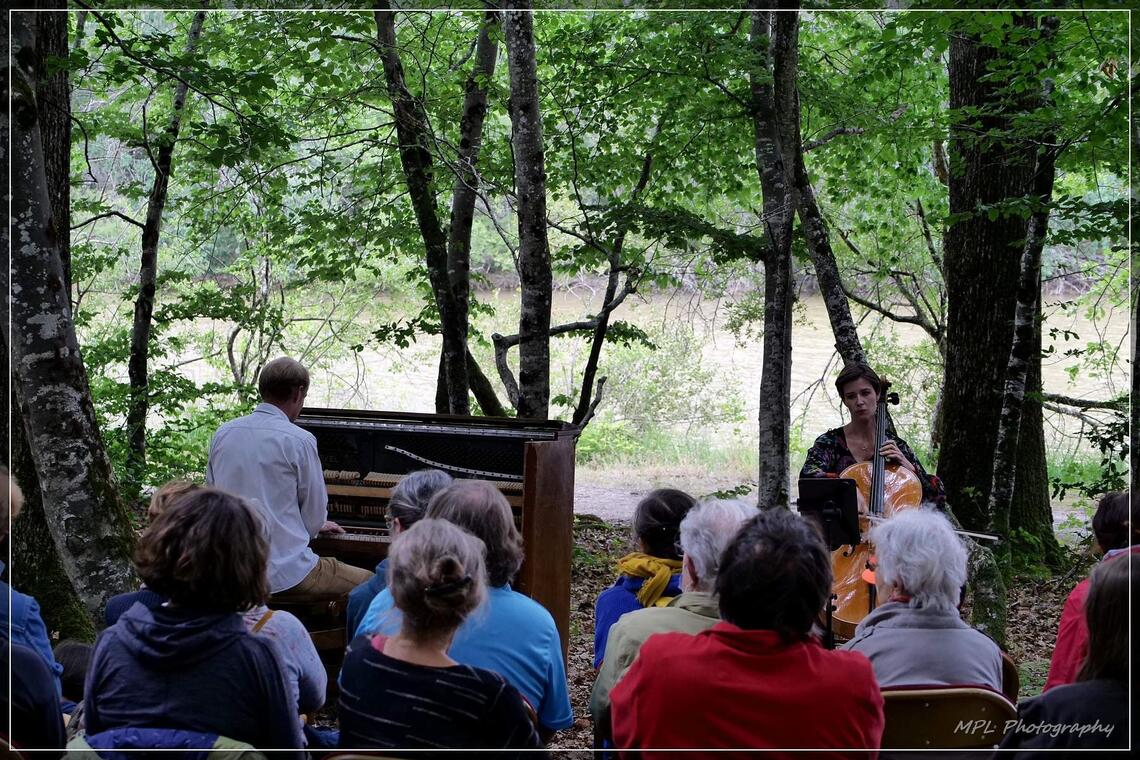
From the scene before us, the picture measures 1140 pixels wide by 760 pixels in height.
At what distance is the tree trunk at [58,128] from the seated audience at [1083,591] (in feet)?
15.9

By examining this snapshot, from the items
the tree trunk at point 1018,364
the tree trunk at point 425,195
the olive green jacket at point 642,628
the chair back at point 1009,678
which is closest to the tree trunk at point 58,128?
the tree trunk at point 425,195

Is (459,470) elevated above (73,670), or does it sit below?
above

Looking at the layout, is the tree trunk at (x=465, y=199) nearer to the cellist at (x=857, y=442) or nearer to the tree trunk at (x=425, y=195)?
the tree trunk at (x=425, y=195)

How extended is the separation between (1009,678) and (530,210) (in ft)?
14.3

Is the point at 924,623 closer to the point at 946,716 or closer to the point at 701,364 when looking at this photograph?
the point at 946,716

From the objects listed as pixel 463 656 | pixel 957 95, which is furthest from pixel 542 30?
pixel 463 656

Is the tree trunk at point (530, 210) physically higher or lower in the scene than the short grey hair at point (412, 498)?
higher

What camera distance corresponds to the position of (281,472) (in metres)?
3.98

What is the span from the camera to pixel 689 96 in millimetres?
7871

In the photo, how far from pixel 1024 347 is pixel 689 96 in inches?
127

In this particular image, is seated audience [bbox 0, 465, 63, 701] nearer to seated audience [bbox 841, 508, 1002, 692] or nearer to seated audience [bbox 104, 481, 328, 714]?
seated audience [bbox 104, 481, 328, 714]

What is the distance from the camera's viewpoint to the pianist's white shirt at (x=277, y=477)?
3949mm

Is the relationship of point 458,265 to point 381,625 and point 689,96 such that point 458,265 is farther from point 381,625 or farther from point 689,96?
point 381,625

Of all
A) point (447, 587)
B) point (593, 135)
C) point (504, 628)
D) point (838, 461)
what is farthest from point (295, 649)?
point (593, 135)
